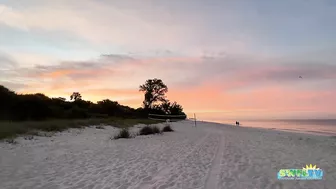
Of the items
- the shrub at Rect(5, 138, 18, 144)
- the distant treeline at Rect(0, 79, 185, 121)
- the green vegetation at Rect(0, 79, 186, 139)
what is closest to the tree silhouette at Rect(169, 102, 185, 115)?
the green vegetation at Rect(0, 79, 186, 139)

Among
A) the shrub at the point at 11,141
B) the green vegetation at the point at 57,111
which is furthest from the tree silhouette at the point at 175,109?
the shrub at the point at 11,141

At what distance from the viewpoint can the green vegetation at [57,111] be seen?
16.8 metres

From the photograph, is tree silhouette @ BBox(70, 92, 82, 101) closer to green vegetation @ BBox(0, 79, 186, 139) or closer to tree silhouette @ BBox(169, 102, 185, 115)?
green vegetation @ BBox(0, 79, 186, 139)

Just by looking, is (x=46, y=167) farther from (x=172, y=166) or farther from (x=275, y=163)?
(x=275, y=163)

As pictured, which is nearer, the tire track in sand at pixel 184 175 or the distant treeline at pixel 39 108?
the tire track in sand at pixel 184 175

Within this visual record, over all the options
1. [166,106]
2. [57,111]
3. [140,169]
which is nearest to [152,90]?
[166,106]

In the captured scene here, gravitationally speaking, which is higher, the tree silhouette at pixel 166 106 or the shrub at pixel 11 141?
the tree silhouette at pixel 166 106
